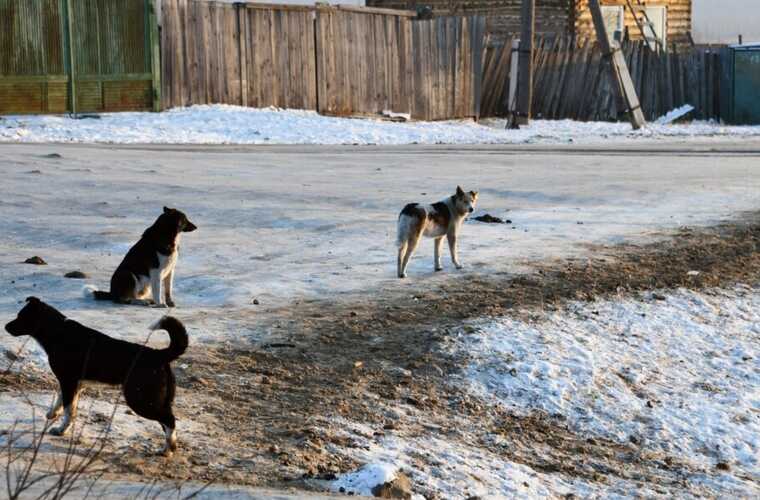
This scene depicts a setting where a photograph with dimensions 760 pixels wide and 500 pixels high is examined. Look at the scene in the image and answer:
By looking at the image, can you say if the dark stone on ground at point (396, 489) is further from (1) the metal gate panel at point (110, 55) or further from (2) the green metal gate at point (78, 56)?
(1) the metal gate panel at point (110, 55)

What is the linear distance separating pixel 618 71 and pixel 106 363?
25.3m

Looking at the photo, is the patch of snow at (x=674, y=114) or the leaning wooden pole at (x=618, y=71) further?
the patch of snow at (x=674, y=114)

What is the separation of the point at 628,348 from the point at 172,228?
12.0 ft

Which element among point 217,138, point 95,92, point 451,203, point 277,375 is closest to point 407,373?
point 277,375

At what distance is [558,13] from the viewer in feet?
129

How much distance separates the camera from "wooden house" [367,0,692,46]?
39.2 meters

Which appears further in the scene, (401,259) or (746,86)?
(746,86)

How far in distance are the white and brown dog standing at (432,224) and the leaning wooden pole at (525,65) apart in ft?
59.7

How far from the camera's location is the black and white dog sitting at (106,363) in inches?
249

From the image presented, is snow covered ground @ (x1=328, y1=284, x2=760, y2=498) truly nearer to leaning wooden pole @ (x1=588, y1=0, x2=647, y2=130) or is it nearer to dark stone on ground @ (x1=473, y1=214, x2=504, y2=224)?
dark stone on ground @ (x1=473, y1=214, x2=504, y2=224)

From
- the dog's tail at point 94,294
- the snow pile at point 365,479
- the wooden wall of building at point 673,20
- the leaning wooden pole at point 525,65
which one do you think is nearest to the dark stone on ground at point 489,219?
the dog's tail at point 94,294

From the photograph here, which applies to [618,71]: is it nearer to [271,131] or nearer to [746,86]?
[746,86]

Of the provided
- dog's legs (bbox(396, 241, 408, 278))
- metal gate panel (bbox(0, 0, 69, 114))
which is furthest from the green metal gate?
dog's legs (bbox(396, 241, 408, 278))

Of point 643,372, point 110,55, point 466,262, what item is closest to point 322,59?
point 110,55
